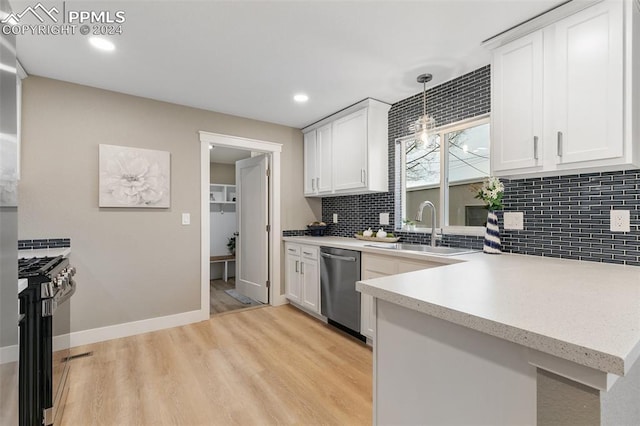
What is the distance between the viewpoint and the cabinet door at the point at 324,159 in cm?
367

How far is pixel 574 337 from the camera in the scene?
0.66 meters

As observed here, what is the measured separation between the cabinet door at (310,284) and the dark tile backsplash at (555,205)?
107 cm

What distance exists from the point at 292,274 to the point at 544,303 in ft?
10.2

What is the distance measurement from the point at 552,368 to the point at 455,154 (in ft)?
7.88

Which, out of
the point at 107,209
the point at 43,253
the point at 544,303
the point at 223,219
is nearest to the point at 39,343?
the point at 43,253

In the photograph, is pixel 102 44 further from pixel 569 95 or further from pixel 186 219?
pixel 569 95

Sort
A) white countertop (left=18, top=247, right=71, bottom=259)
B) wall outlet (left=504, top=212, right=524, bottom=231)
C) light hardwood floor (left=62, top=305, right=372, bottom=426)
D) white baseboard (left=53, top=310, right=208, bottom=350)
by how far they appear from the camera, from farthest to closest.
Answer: white baseboard (left=53, top=310, right=208, bottom=350)
white countertop (left=18, top=247, right=71, bottom=259)
wall outlet (left=504, top=212, right=524, bottom=231)
light hardwood floor (left=62, top=305, right=372, bottom=426)

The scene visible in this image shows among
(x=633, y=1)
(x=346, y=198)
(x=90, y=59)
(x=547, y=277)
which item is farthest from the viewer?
(x=346, y=198)

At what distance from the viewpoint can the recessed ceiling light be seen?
80.9 inches

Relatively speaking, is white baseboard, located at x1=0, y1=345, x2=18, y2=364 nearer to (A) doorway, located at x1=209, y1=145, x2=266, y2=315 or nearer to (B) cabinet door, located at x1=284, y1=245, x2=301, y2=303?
(B) cabinet door, located at x1=284, y1=245, x2=301, y2=303

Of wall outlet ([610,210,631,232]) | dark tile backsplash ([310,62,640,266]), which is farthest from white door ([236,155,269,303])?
wall outlet ([610,210,631,232])

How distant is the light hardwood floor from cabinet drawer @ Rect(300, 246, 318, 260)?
808 millimetres

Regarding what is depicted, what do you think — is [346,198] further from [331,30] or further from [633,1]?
[633,1]

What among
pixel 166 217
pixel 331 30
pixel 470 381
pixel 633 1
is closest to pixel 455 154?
pixel 633 1
